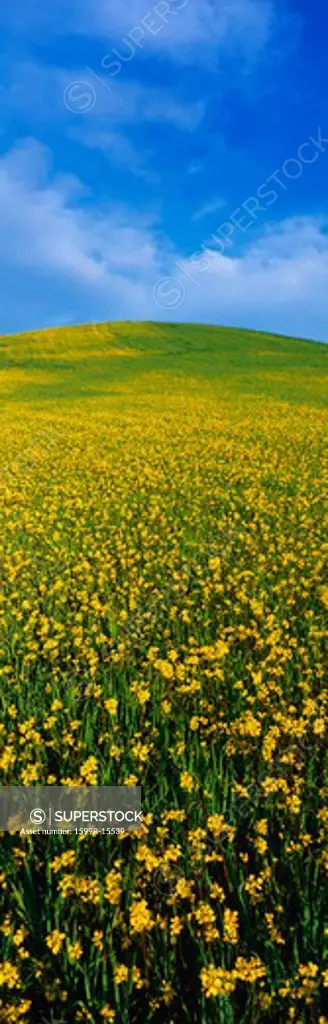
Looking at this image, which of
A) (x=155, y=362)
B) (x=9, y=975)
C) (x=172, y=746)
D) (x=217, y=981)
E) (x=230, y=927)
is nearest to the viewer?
(x=217, y=981)

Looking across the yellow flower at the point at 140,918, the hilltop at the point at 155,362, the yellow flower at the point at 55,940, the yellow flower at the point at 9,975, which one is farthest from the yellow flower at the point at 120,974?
the hilltop at the point at 155,362

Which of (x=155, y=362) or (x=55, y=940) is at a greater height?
(x=155, y=362)

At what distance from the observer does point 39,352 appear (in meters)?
67.8

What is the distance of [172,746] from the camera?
4.51 meters

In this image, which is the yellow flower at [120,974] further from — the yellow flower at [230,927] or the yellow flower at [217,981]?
the yellow flower at [230,927]

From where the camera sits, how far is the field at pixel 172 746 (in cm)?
288

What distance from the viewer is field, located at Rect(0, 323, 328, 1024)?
288 cm

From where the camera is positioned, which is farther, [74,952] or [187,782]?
[187,782]

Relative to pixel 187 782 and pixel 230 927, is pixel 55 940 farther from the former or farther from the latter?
pixel 187 782

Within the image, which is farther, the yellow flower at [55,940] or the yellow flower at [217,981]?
the yellow flower at [55,940]

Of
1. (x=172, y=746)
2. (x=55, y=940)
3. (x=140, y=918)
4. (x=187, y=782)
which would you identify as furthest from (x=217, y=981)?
(x=172, y=746)

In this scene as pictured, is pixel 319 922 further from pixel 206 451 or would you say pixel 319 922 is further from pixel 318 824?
pixel 206 451

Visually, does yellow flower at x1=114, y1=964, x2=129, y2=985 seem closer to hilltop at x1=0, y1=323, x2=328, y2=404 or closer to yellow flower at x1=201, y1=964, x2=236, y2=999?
yellow flower at x1=201, y1=964, x2=236, y2=999

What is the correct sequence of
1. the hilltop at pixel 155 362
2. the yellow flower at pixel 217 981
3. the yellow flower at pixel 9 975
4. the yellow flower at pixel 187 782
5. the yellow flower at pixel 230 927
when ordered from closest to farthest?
the yellow flower at pixel 217 981 < the yellow flower at pixel 9 975 < the yellow flower at pixel 230 927 < the yellow flower at pixel 187 782 < the hilltop at pixel 155 362
